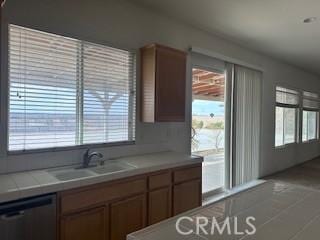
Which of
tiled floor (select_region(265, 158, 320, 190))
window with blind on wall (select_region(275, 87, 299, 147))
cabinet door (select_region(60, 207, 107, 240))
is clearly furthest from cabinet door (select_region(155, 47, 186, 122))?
window with blind on wall (select_region(275, 87, 299, 147))

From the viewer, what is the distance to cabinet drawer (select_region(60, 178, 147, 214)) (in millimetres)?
1915

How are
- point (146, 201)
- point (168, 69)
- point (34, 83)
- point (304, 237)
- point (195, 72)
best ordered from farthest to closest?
point (195, 72)
point (168, 69)
point (146, 201)
point (34, 83)
point (304, 237)

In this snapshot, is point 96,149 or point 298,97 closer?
point 96,149

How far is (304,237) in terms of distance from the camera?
3.02 feet

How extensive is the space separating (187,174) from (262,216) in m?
1.80

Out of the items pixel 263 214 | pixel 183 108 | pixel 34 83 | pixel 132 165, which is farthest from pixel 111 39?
pixel 263 214

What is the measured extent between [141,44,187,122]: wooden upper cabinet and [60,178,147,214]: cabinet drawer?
2.83ft

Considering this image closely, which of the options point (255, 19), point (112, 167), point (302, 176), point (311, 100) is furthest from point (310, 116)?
point (112, 167)

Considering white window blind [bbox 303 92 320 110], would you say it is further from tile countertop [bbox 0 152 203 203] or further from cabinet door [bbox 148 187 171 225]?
cabinet door [bbox 148 187 171 225]

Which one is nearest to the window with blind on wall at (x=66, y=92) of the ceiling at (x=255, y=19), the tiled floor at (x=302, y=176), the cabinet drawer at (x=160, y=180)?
the cabinet drawer at (x=160, y=180)

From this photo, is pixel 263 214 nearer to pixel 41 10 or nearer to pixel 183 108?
pixel 183 108

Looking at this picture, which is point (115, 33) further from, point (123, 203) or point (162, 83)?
point (123, 203)

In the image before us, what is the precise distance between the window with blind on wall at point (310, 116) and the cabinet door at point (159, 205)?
21.6 feet

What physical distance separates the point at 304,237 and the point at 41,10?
2593mm
